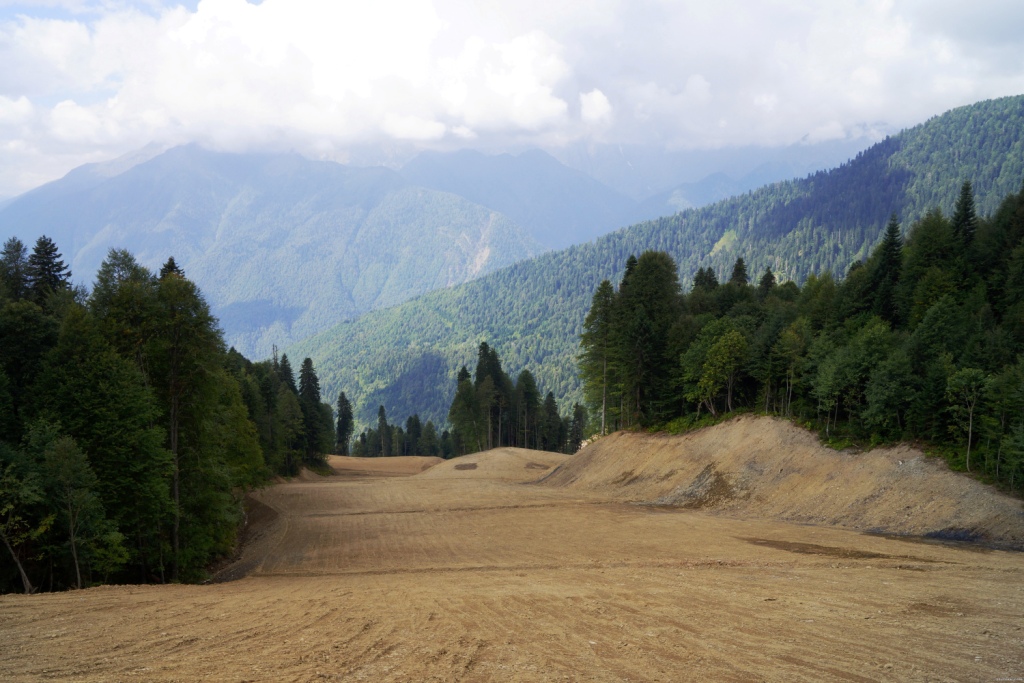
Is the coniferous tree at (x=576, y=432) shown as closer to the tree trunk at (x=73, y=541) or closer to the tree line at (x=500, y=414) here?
the tree line at (x=500, y=414)

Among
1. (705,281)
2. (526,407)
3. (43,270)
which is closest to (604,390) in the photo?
(705,281)

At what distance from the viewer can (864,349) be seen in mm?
42750

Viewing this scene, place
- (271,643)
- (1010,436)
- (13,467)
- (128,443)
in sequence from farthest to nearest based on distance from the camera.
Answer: (1010,436) → (128,443) → (13,467) → (271,643)

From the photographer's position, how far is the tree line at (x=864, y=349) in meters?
35.7

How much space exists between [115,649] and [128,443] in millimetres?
16151

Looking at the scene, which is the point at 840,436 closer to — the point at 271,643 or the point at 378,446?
the point at 271,643

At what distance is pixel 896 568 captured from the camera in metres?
23.6

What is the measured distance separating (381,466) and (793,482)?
7102 cm

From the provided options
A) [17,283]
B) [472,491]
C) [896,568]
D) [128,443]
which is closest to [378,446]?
[472,491]

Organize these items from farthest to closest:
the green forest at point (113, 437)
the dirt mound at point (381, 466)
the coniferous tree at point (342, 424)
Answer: the coniferous tree at point (342, 424) → the dirt mound at point (381, 466) → the green forest at point (113, 437)

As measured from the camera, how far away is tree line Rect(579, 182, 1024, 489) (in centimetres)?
3569

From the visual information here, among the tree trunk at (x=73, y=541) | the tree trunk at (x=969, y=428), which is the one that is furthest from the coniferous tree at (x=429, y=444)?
the tree trunk at (x=73, y=541)

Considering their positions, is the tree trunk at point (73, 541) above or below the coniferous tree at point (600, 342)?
below

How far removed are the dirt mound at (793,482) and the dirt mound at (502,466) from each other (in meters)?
8.84
